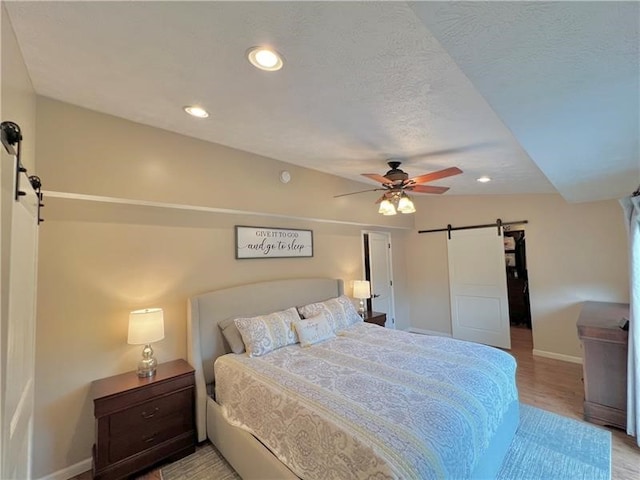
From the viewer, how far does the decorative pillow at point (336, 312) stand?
3.27 metres

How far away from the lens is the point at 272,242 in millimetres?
3510

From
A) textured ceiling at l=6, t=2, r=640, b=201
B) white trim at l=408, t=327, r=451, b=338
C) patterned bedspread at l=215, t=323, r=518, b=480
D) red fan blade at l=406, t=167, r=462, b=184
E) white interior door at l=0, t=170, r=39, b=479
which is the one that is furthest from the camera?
white trim at l=408, t=327, r=451, b=338

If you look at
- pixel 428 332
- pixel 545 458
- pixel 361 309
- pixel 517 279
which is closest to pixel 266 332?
pixel 361 309

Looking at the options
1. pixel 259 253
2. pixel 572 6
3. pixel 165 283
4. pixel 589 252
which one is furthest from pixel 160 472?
pixel 589 252

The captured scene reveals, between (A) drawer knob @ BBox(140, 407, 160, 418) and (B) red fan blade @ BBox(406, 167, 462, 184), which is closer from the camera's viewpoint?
(A) drawer knob @ BBox(140, 407, 160, 418)

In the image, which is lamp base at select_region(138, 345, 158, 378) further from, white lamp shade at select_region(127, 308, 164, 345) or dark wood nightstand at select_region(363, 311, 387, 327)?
dark wood nightstand at select_region(363, 311, 387, 327)

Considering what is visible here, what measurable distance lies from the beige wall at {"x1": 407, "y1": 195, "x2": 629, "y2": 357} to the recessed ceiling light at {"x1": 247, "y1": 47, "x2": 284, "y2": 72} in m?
4.47

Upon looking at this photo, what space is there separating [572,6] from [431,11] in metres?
0.39

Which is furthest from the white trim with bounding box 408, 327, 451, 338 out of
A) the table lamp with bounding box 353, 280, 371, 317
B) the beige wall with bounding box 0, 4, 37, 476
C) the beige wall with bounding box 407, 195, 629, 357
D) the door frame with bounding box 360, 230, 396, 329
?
the beige wall with bounding box 0, 4, 37, 476

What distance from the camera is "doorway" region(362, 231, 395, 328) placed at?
490cm

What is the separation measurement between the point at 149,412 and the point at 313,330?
149 centimetres

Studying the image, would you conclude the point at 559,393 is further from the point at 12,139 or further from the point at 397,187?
the point at 12,139

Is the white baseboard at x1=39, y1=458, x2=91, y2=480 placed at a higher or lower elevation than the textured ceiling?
lower

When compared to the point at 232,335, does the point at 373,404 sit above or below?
below
